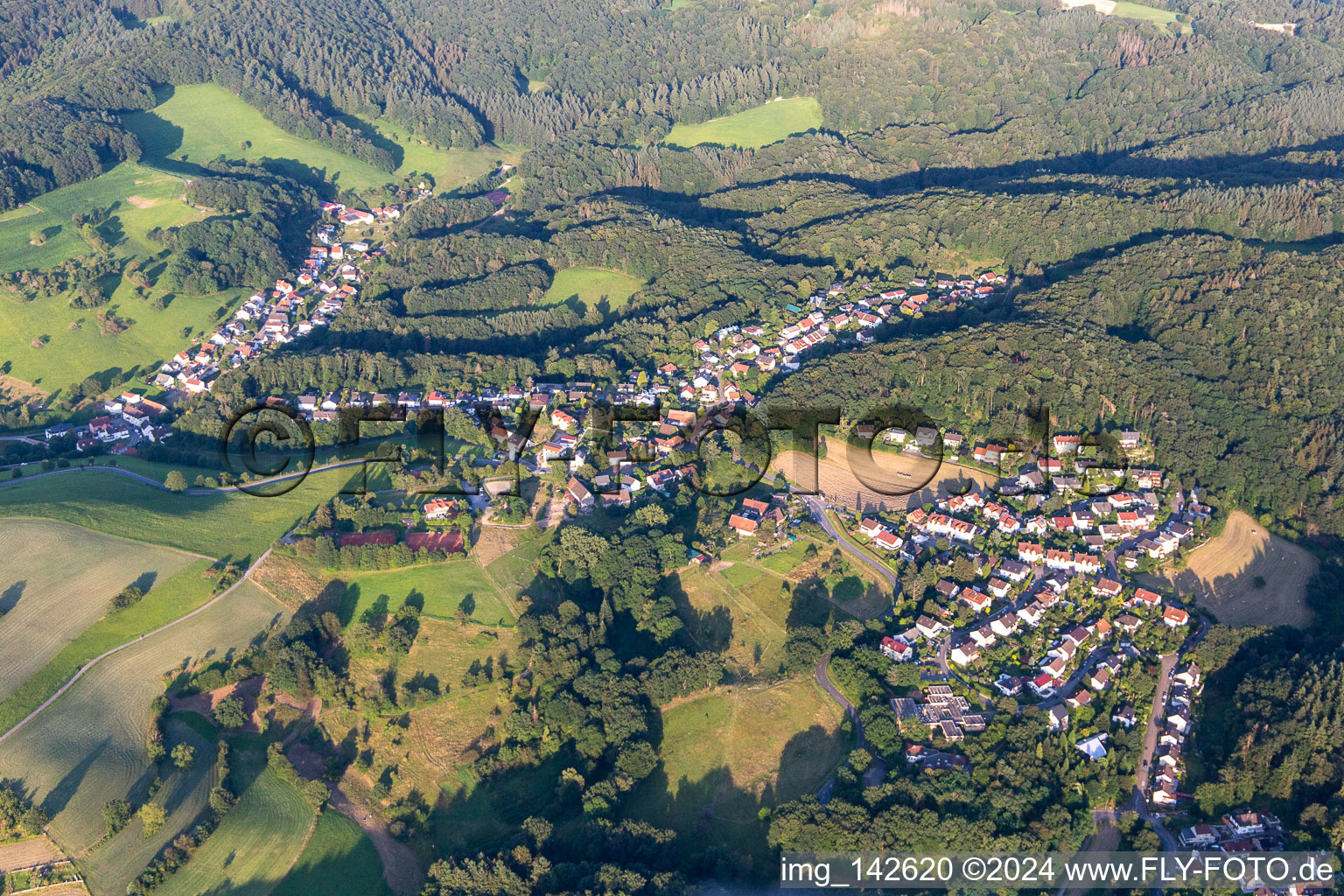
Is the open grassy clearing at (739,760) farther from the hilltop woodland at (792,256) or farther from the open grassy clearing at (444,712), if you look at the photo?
the open grassy clearing at (444,712)

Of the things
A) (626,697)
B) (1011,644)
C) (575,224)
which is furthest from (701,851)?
(575,224)

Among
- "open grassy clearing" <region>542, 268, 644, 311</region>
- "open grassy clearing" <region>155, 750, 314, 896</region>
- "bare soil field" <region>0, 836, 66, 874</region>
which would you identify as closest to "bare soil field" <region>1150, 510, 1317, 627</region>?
"open grassy clearing" <region>155, 750, 314, 896</region>

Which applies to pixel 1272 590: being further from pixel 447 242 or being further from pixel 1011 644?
pixel 447 242

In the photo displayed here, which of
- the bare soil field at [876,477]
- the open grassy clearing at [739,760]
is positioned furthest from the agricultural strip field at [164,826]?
the bare soil field at [876,477]

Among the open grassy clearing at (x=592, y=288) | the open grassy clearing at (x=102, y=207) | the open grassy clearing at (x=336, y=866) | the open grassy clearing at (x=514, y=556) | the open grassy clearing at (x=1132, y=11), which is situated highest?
the open grassy clearing at (x=1132, y=11)

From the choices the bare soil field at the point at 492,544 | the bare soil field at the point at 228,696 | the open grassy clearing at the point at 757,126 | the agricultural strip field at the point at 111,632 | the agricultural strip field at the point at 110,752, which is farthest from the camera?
the open grassy clearing at the point at 757,126

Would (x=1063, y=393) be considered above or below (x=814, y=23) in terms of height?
below

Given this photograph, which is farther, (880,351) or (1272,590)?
(880,351)

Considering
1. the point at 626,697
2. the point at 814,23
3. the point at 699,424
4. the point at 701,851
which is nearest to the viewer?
the point at 701,851
